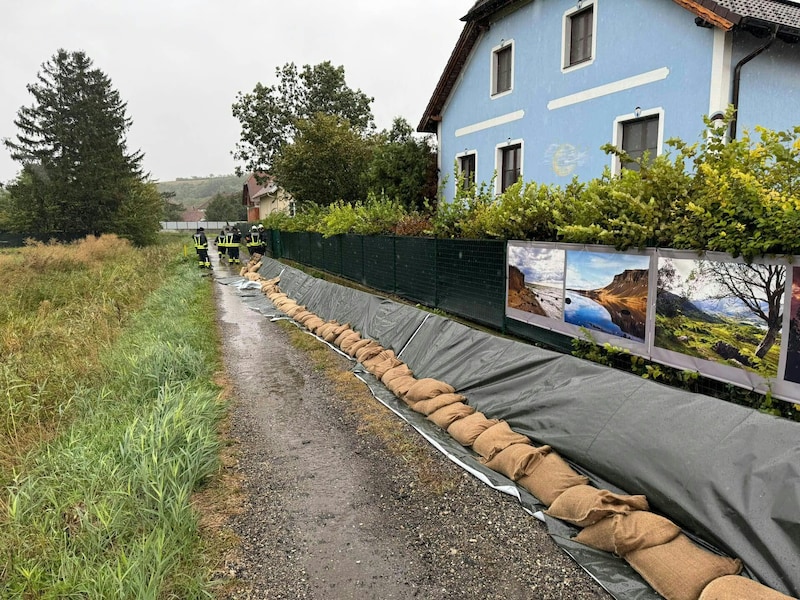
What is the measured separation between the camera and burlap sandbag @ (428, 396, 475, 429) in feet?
15.7

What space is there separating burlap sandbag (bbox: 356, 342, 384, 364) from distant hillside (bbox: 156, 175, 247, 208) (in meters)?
174

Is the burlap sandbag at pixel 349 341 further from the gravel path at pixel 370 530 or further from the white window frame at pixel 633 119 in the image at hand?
the white window frame at pixel 633 119

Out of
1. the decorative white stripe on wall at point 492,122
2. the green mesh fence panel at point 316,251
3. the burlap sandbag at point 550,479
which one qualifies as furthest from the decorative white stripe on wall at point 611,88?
the burlap sandbag at point 550,479

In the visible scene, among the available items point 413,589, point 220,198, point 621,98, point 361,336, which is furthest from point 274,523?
point 220,198

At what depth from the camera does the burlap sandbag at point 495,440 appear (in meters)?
4.11

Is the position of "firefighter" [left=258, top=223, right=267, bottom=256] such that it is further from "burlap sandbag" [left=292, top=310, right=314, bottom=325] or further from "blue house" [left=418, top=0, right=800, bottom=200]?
"burlap sandbag" [left=292, top=310, right=314, bottom=325]

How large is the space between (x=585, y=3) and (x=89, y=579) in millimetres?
14403

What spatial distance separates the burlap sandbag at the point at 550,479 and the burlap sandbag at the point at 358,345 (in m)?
3.96

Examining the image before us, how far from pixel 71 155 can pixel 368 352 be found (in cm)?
4620

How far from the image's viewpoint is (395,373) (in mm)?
6176

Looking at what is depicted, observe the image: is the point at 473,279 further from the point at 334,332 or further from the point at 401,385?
the point at 401,385

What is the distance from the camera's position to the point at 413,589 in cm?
277

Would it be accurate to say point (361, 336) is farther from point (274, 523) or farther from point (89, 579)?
point (89, 579)

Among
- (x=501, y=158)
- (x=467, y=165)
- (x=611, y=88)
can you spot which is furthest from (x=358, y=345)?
(x=467, y=165)
